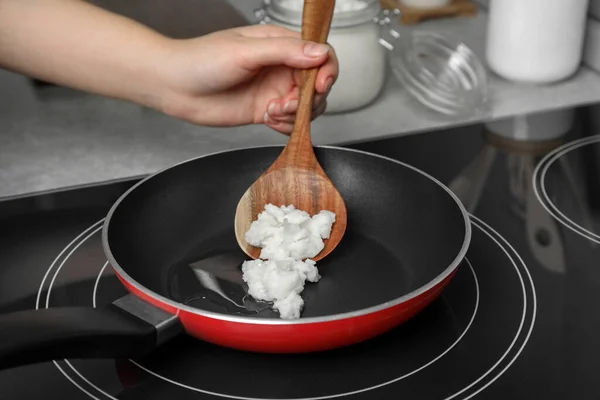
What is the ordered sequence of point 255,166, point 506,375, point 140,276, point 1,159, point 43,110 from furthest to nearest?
1. point 43,110
2. point 1,159
3. point 255,166
4. point 140,276
5. point 506,375

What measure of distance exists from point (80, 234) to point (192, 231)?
0.11 m

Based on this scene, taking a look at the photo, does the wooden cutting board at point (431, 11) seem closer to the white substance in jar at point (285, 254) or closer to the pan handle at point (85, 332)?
the white substance in jar at point (285, 254)

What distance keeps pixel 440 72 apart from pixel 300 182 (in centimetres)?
41

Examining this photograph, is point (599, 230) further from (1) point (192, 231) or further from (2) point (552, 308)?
(1) point (192, 231)

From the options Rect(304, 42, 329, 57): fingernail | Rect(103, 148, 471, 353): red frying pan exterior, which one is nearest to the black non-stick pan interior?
Rect(103, 148, 471, 353): red frying pan exterior

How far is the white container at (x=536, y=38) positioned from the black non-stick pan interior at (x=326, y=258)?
371mm

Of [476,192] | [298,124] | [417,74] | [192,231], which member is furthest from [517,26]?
[192,231]

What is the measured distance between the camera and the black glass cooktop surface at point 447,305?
0.57 metres

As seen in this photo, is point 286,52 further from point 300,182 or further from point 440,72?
point 440,72

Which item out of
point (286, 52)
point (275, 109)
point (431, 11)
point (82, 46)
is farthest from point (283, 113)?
point (431, 11)

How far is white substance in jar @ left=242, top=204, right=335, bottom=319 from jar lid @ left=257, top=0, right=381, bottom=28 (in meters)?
0.31

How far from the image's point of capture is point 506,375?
1.88 ft

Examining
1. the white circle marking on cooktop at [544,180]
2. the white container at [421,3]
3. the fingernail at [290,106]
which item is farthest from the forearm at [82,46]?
the white container at [421,3]

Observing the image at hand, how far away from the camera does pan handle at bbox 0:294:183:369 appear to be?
1.59 feet
